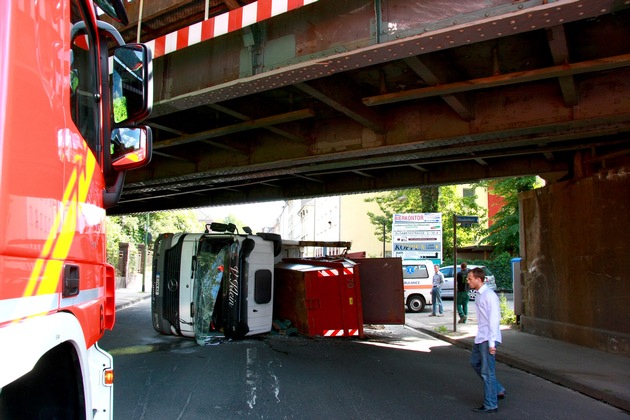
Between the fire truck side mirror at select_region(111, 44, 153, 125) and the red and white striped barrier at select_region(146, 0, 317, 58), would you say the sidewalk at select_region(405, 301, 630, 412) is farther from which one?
the fire truck side mirror at select_region(111, 44, 153, 125)

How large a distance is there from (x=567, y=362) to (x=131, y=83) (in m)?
8.58

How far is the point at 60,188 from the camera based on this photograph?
88.2 inches

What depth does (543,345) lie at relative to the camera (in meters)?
10.8

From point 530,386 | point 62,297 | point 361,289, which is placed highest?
point 62,297

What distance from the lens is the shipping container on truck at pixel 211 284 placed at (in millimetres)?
10797

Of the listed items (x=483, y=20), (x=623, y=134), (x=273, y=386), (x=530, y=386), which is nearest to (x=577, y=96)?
(x=623, y=134)

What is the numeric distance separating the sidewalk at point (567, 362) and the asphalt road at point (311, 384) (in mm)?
226

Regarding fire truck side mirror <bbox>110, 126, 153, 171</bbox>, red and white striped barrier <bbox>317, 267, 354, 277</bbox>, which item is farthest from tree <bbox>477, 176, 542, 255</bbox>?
fire truck side mirror <bbox>110, 126, 153, 171</bbox>

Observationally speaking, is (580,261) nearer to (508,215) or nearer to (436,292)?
(436,292)

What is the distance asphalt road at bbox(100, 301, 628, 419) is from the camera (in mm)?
5984

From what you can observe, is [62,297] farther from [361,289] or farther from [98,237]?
[361,289]

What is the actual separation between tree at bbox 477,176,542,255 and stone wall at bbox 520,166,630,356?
11.6 meters

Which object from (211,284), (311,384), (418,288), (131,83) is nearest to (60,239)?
(131,83)

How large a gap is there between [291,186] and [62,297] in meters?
14.2
